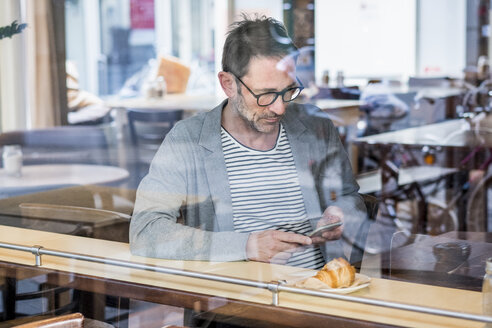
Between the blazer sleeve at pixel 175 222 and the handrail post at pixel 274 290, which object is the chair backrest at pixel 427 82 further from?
the handrail post at pixel 274 290

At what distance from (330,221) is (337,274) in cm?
42

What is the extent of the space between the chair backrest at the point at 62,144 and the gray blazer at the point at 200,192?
1.22 metres

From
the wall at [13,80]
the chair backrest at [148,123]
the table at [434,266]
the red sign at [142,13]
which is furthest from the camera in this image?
the red sign at [142,13]

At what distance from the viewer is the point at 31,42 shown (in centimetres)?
310

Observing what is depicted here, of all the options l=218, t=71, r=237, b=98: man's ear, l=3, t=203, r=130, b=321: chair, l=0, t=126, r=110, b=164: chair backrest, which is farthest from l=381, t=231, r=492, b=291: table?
l=0, t=126, r=110, b=164: chair backrest

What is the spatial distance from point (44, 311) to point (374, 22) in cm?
248

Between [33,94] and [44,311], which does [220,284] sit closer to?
[44,311]

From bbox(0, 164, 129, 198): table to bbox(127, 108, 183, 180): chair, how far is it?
0.41 feet

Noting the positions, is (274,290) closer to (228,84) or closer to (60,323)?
(60,323)

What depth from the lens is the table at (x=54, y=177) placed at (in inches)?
111

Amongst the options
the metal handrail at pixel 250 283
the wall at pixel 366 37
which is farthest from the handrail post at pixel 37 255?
the wall at pixel 366 37

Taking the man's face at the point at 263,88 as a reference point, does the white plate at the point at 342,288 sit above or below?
below

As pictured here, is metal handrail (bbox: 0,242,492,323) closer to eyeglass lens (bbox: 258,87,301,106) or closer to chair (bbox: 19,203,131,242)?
chair (bbox: 19,203,131,242)

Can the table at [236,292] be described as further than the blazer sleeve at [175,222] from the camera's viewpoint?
No
